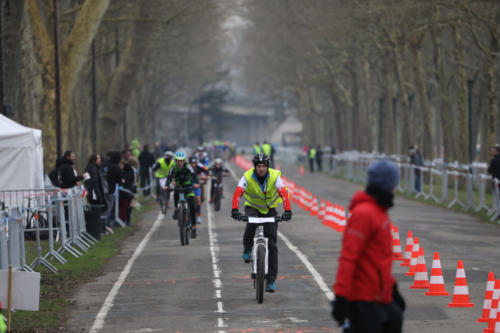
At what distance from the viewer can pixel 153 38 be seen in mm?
49562

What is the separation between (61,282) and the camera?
15.6m

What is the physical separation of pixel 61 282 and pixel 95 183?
7.80 m

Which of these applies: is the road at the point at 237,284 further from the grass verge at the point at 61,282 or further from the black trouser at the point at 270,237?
the black trouser at the point at 270,237

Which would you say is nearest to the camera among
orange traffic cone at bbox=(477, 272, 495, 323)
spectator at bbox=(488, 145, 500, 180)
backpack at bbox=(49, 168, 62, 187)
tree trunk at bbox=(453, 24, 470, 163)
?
orange traffic cone at bbox=(477, 272, 495, 323)

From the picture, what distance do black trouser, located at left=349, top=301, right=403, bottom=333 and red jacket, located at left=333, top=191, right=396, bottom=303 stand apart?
1.8 inches

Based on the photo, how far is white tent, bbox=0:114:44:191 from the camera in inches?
854

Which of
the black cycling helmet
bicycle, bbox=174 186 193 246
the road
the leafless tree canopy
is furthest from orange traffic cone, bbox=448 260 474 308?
the leafless tree canopy

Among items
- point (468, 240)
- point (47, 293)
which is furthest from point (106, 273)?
point (468, 240)

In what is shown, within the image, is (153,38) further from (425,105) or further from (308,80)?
(308,80)

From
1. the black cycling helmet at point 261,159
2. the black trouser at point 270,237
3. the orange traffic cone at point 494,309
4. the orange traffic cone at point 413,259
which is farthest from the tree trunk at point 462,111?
the orange traffic cone at point 494,309

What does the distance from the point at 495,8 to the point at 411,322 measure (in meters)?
23.7

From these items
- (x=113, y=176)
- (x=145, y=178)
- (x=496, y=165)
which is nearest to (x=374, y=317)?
(x=113, y=176)

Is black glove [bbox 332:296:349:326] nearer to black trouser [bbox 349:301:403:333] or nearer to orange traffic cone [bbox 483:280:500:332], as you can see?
black trouser [bbox 349:301:403:333]

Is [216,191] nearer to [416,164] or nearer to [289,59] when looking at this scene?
[416,164]
